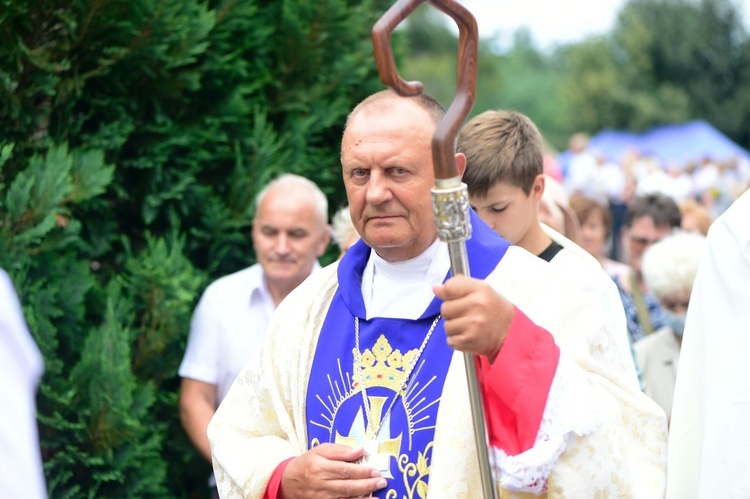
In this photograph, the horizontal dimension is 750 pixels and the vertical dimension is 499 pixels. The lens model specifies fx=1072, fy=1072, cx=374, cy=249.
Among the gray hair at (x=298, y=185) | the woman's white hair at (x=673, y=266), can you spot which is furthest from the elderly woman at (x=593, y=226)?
the gray hair at (x=298, y=185)

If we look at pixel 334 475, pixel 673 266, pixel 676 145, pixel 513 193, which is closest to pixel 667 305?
pixel 673 266

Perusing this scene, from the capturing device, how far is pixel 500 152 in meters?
4.06

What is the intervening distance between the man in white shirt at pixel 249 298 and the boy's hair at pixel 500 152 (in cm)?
109

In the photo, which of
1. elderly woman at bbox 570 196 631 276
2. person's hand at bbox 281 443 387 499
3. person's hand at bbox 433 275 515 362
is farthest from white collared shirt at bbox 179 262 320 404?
elderly woman at bbox 570 196 631 276

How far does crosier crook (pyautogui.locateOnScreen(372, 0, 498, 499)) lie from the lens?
2.36 metres

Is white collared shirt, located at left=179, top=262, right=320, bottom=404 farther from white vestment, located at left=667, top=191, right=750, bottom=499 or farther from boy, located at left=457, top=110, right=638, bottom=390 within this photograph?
white vestment, located at left=667, top=191, right=750, bottom=499

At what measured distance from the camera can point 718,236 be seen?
9.91 ft

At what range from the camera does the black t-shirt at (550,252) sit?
4.01m

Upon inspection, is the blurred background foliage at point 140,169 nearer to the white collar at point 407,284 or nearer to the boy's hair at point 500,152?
the boy's hair at point 500,152

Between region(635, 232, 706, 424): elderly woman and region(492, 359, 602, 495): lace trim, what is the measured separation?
2.78m

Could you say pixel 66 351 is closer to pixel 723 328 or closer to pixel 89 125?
pixel 89 125

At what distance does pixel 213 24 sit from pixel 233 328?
4.59ft

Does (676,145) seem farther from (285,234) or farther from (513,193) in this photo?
(513,193)

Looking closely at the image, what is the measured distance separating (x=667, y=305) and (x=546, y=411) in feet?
10.4
